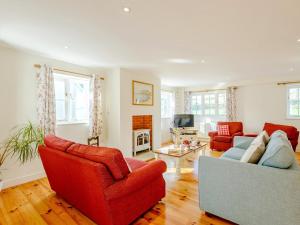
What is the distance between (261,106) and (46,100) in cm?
618

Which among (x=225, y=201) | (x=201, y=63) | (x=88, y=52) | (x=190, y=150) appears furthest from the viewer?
(x=201, y=63)

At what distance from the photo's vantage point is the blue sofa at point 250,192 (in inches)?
60.5

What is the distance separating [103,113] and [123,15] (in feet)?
9.58

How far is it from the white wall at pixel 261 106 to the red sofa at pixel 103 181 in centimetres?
489

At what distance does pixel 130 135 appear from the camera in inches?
176

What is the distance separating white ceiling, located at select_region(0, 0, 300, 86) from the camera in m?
1.75

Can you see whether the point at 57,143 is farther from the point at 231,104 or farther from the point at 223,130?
the point at 231,104

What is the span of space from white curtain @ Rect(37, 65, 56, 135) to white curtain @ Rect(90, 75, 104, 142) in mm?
865

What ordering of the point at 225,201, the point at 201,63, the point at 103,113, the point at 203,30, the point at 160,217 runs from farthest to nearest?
the point at 103,113 < the point at 201,63 < the point at 203,30 < the point at 160,217 < the point at 225,201

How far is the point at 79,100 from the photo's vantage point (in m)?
4.13

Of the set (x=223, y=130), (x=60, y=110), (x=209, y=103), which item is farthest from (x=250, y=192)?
(x=209, y=103)

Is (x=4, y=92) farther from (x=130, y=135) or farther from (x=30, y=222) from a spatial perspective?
(x=130, y=135)

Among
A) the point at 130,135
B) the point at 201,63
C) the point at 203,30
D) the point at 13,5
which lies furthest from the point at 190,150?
the point at 13,5

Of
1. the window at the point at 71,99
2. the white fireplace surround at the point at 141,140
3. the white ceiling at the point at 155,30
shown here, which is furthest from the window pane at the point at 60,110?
the white fireplace surround at the point at 141,140
